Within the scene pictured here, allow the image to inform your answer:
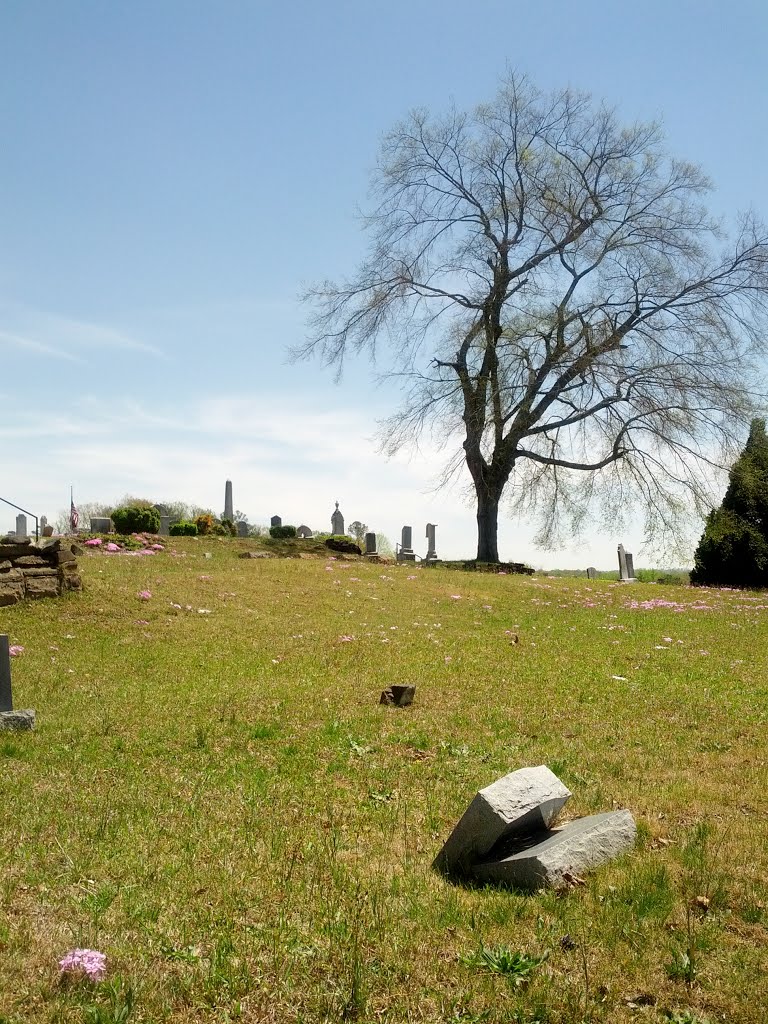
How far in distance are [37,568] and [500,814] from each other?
1235cm

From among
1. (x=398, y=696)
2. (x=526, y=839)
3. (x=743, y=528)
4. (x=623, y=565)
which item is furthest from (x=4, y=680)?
(x=623, y=565)

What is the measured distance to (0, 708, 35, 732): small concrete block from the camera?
8531 millimetres

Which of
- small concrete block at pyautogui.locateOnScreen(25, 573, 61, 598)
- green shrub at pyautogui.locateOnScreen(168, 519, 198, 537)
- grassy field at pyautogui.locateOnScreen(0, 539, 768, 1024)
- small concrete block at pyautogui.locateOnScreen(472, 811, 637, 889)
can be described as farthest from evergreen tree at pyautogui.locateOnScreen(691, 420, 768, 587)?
small concrete block at pyautogui.locateOnScreen(472, 811, 637, 889)

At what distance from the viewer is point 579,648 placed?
14.0m

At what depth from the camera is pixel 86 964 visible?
3965 millimetres

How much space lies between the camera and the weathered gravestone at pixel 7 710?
8539mm

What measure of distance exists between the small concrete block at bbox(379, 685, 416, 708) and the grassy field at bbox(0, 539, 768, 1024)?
304 millimetres

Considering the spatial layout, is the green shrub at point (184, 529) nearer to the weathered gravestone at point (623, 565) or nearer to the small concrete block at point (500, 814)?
the weathered gravestone at point (623, 565)

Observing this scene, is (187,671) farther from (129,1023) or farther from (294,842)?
(129,1023)

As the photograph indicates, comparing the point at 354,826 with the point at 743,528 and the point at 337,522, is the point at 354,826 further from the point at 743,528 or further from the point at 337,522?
the point at 337,522

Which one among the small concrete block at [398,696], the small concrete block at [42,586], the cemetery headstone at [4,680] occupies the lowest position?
the small concrete block at [398,696]

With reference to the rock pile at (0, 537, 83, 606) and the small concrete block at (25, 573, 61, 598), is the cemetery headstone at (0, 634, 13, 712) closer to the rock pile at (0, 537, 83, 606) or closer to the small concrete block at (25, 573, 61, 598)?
the rock pile at (0, 537, 83, 606)

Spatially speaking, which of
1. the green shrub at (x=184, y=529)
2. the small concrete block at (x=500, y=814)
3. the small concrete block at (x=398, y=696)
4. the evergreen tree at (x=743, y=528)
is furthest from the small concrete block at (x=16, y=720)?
the evergreen tree at (x=743, y=528)

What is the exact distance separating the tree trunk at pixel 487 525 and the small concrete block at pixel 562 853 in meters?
26.9
